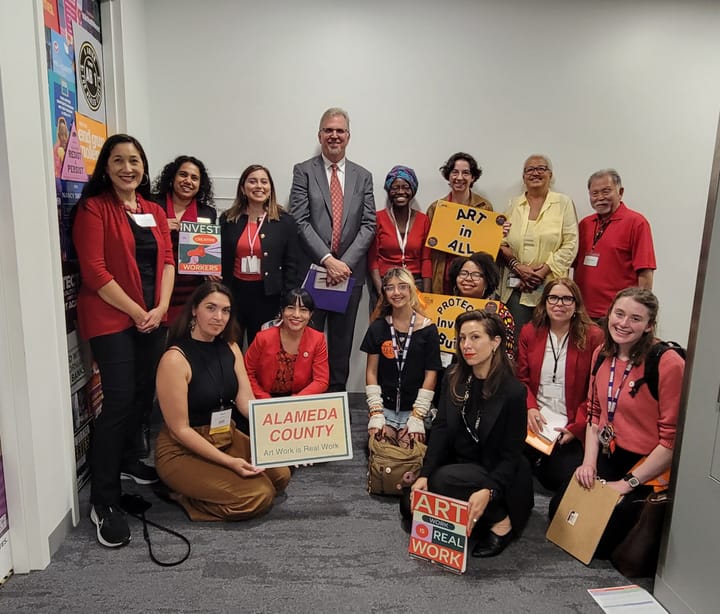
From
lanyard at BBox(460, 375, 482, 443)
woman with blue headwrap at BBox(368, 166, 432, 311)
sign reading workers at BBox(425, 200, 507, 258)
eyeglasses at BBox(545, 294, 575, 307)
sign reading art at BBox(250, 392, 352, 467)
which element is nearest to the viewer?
lanyard at BBox(460, 375, 482, 443)

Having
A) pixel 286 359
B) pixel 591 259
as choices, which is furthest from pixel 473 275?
pixel 286 359

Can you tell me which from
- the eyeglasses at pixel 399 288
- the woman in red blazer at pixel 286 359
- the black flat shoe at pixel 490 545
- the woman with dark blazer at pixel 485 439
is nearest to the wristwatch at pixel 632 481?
the woman with dark blazer at pixel 485 439

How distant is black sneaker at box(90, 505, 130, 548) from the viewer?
7.32 feet

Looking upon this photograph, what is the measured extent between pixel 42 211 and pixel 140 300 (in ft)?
1.83

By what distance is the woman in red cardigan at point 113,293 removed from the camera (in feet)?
7.57

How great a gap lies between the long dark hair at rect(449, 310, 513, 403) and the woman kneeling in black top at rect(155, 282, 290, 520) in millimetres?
977

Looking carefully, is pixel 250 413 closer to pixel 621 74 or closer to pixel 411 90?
pixel 411 90

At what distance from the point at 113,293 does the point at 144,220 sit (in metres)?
0.37

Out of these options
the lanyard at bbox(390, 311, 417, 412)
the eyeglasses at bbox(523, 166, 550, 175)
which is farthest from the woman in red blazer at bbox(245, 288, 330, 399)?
the eyeglasses at bbox(523, 166, 550, 175)

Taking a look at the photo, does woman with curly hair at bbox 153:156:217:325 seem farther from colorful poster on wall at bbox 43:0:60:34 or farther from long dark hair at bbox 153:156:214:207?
colorful poster on wall at bbox 43:0:60:34

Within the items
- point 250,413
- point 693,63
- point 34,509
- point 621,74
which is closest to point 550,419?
point 250,413

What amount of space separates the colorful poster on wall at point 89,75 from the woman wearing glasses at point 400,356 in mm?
1827

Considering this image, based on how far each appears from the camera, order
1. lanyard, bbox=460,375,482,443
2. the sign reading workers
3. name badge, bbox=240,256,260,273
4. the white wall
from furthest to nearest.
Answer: the white wall < the sign reading workers < name badge, bbox=240,256,260,273 < lanyard, bbox=460,375,482,443

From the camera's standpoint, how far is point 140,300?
2.48 metres
